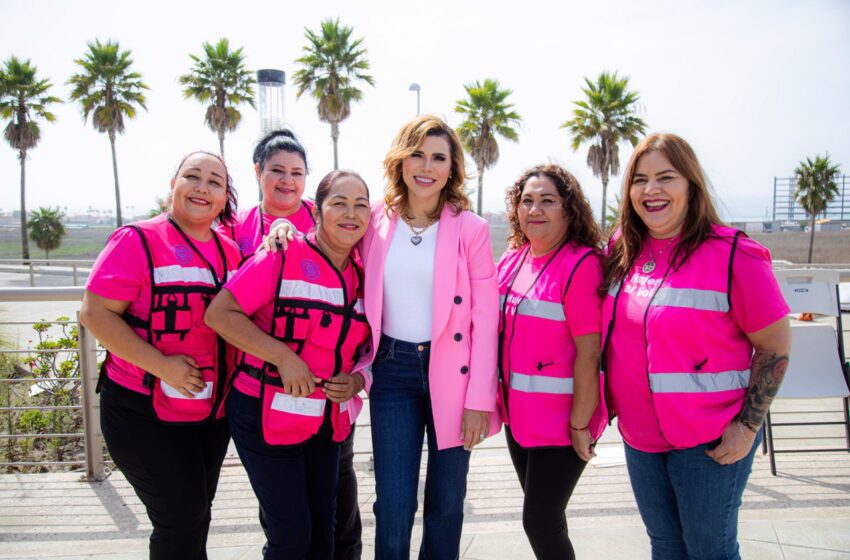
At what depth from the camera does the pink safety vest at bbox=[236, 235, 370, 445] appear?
2195 mm

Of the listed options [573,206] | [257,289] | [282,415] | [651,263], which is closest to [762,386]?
[651,263]

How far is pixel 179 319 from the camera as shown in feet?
7.23

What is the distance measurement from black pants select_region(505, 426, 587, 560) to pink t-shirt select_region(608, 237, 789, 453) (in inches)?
11.0

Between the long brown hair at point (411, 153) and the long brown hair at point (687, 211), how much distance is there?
2.28 feet

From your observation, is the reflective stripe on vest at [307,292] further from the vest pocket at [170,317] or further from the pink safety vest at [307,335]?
the vest pocket at [170,317]

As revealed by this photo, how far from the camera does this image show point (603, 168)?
29641mm

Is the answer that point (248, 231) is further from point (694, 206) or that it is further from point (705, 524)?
point (705, 524)

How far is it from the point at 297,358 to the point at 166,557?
0.91 meters

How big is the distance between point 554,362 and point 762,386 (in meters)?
0.73

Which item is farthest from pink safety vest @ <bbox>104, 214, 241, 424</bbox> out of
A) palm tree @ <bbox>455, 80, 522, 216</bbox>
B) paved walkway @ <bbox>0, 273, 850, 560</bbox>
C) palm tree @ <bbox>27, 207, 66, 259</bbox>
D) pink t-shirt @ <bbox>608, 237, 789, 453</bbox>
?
palm tree @ <bbox>27, 207, 66, 259</bbox>

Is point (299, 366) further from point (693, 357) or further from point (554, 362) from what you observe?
point (693, 357)

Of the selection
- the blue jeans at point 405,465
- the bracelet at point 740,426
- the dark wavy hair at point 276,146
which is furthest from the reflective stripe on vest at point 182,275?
the bracelet at point 740,426

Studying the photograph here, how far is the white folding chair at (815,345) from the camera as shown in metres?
4.03

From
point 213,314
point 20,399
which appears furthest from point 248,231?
point 20,399
